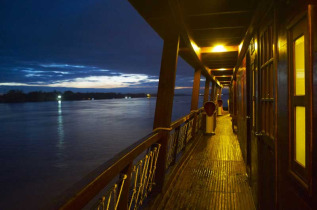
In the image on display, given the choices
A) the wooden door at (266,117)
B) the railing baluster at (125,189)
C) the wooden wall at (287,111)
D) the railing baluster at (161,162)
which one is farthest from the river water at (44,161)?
the wooden wall at (287,111)

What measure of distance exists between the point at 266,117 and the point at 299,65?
3.64 feet

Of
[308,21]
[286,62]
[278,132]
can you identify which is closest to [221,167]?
[278,132]

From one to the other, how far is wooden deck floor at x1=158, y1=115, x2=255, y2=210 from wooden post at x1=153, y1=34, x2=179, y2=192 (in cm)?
39

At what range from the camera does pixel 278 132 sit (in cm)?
161

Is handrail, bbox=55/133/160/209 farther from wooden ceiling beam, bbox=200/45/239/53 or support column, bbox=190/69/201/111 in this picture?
support column, bbox=190/69/201/111

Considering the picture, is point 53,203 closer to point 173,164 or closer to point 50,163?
point 173,164

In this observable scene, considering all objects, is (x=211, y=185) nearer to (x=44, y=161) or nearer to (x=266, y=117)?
(x=266, y=117)

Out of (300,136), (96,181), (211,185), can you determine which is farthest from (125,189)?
(211,185)

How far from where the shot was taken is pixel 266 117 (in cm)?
228

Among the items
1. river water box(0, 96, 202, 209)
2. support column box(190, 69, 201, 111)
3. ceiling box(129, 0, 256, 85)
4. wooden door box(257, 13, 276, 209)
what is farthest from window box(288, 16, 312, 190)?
river water box(0, 96, 202, 209)

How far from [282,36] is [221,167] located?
3.37 meters

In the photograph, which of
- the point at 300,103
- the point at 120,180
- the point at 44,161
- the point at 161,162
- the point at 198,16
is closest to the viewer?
the point at 300,103

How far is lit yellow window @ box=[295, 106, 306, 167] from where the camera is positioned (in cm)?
124

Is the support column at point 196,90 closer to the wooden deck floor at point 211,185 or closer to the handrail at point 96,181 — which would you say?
the wooden deck floor at point 211,185
